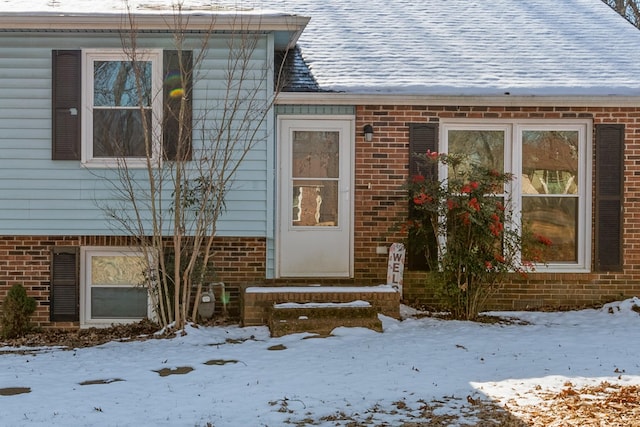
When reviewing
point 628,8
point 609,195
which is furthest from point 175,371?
point 628,8

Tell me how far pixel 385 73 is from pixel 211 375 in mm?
4846

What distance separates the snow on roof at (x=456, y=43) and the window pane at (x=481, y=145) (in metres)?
0.58

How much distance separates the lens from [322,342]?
7082 mm

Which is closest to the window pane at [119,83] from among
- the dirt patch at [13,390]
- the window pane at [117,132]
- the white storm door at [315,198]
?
the window pane at [117,132]

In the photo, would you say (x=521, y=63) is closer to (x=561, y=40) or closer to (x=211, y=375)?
(x=561, y=40)

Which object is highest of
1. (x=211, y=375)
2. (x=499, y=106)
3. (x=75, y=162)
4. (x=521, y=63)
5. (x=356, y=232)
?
(x=521, y=63)

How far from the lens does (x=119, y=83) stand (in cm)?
866

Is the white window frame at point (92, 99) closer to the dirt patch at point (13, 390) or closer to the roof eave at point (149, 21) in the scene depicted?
the roof eave at point (149, 21)

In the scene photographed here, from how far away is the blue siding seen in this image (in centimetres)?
857

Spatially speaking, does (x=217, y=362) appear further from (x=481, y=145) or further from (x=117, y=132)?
(x=481, y=145)

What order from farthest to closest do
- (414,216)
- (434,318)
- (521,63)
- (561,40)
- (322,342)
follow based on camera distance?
1. (561,40)
2. (521,63)
3. (414,216)
4. (434,318)
5. (322,342)

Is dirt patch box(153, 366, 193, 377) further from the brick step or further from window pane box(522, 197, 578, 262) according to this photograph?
window pane box(522, 197, 578, 262)

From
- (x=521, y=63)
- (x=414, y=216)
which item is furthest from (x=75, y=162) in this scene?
(x=521, y=63)

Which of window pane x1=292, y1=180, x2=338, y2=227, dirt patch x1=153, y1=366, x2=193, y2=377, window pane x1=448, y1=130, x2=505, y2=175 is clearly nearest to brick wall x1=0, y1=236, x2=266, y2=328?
window pane x1=292, y1=180, x2=338, y2=227
